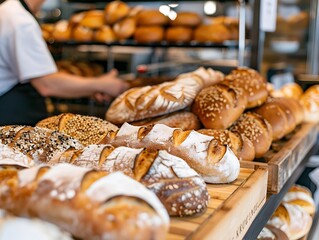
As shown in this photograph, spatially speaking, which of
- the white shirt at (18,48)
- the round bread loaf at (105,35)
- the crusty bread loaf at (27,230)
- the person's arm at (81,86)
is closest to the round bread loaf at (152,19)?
the round bread loaf at (105,35)

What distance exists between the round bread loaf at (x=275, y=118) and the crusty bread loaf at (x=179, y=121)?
0.36m

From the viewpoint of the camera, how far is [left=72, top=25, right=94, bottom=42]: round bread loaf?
383cm

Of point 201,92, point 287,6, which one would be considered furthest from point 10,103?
point 287,6

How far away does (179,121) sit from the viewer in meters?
1.80

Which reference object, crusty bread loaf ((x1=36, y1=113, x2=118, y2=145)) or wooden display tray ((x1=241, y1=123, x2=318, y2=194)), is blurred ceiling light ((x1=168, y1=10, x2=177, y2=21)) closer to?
wooden display tray ((x1=241, y1=123, x2=318, y2=194))

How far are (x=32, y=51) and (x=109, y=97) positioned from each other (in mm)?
663

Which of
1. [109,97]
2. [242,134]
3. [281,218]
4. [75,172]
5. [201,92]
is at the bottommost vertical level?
[281,218]

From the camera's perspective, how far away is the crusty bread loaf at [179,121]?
1778 millimetres

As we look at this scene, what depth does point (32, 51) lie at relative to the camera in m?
2.55

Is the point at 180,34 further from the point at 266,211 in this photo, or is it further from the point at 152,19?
the point at 266,211

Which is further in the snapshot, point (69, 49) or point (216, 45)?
point (69, 49)

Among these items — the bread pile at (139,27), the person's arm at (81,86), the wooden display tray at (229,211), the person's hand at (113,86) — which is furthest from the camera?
the bread pile at (139,27)

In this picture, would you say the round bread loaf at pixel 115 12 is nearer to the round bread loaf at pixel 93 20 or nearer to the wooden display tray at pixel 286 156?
the round bread loaf at pixel 93 20

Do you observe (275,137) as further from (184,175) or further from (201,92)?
(184,175)
